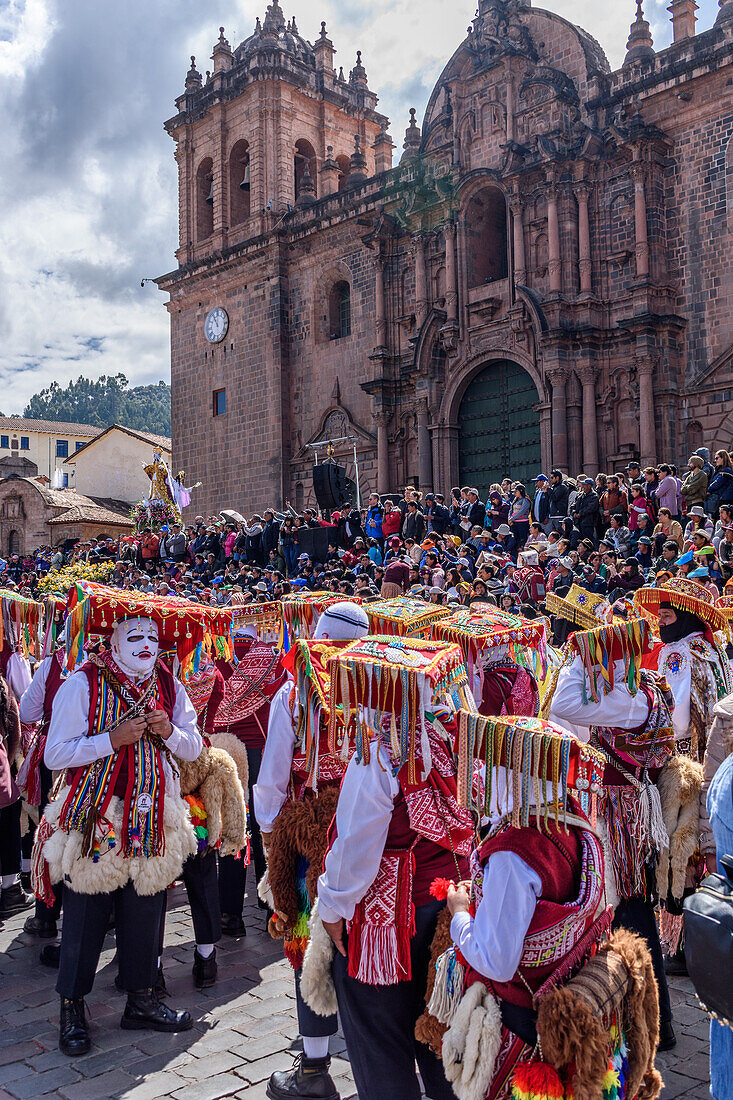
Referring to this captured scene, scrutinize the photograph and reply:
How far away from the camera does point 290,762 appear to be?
4125 millimetres

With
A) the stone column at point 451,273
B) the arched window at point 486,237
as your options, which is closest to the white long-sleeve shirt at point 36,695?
the stone column at point 451,273

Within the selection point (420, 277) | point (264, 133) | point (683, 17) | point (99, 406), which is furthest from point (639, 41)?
point (99, 406)

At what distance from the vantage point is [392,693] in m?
3.08

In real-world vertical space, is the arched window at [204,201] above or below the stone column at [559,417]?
above

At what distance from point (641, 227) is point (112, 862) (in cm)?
1865

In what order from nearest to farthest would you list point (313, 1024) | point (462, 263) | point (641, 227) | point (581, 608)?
point (313, 1024) < point (581, 608) < point (641, 227) < point (462, 263)

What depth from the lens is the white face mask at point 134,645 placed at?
450cm

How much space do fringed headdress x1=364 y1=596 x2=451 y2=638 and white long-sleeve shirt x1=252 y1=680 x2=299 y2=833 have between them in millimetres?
604

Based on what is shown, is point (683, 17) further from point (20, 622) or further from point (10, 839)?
point (10, 839)

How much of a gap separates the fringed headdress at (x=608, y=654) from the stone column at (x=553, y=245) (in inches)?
705

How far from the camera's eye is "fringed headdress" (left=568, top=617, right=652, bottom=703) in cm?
412

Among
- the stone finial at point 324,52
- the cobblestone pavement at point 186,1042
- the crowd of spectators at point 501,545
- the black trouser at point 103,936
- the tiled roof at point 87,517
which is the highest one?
the stone finial at point 324,52

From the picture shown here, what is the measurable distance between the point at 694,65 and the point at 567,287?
194 inches

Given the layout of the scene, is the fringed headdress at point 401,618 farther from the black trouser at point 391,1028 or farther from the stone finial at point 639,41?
the stone finial at point 639,41
